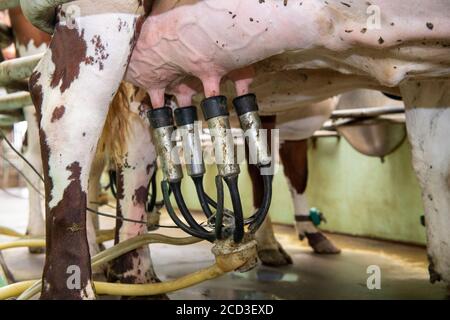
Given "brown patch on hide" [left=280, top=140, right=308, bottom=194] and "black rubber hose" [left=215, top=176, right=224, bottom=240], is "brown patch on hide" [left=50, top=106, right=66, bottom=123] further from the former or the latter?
"brown patch on hide" [left=280, top=140, right=308, bottom=194]

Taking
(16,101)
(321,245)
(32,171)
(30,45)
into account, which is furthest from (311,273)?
(30,45)

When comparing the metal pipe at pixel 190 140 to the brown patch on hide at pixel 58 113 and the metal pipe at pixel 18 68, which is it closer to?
the brown patch on hide at pixel 58 113

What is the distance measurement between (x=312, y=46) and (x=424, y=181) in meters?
0.56

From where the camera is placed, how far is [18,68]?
3.46 feet

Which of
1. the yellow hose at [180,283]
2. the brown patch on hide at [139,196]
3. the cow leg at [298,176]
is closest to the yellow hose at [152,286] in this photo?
the yellow hose at [180,283]

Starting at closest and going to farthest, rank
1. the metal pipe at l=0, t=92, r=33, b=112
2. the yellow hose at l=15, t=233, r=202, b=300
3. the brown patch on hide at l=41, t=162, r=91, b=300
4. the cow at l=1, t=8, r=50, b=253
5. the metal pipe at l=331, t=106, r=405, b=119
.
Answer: the brown patch on hide at l=41, t=162, r=91, b=300 < the yellow hose at l=15, t=233, r=202, b=300 < the metal pipe at l=0, t=92, r=33, b=112 < the cow at l=1, t=8, r=50, b=253 < the metal pipe at l=331, t=106, r=405, b=119

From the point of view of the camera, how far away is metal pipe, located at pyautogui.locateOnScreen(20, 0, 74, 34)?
72cm

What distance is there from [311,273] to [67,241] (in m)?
1.12

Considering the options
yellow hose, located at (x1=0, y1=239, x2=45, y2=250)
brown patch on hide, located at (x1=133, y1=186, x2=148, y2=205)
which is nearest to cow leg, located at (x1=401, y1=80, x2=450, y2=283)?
brown patch on hide, located at (x1=133, y1=186, x2=148, y2=205)

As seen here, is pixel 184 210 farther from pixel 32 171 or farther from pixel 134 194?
pixel 32 171

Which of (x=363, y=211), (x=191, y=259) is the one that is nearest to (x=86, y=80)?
(x=191, y=259)

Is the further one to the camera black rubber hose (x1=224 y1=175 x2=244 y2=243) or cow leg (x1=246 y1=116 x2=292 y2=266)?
cow leg (x1=246 y1=116 x2=292 y2=266)

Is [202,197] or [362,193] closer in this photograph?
[202,197]

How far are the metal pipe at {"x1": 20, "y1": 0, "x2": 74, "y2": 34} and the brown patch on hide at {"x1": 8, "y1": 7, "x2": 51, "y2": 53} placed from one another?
3.59 ft
